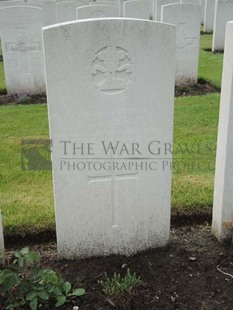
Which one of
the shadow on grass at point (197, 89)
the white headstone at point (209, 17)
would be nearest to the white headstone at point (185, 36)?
the shadow on grass at point (197, 89)

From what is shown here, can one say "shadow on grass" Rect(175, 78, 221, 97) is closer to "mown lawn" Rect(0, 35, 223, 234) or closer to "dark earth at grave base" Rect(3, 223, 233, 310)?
"mown lawn" Rect(0, 35, 223, 234)

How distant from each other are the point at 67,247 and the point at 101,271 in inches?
12.1

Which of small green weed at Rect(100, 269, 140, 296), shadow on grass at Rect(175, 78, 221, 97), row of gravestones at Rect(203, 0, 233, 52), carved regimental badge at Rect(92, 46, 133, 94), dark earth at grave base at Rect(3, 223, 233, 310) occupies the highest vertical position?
row of gravestones at Rect(203, 0, 233, 52)

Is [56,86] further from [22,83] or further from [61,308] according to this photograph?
[22,83]

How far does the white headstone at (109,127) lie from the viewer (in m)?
2.45

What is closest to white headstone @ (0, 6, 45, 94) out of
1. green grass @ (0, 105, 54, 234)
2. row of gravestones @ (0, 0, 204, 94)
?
row of gravestones @ (0, 0, 204, 94)

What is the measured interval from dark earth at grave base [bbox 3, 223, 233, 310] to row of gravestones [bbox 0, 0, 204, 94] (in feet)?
16.0

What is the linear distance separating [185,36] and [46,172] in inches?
187

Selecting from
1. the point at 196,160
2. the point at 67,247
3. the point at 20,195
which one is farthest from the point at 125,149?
the point at 196,160

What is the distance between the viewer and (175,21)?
7645 mm

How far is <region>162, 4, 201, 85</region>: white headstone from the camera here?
24.9 ft

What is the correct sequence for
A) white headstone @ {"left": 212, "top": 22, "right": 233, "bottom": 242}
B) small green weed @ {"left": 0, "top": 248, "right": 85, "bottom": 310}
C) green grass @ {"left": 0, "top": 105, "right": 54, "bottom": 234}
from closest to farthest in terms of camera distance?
small green weed @ {"left": 0, "top": 248, "right": 85, "bottom": 310} → white headstone @ {"left": 212, "top": 22, "right": 233, "bottom": 242} → green grass @ {"left": 0, "top": 105, "right": 54, "bottom": 234}

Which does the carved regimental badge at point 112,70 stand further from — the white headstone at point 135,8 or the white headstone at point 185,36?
the white headstone at point 135,8

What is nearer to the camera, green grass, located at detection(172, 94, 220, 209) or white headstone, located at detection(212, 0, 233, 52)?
green grass, located at detection(172, 94, 220, 209)
